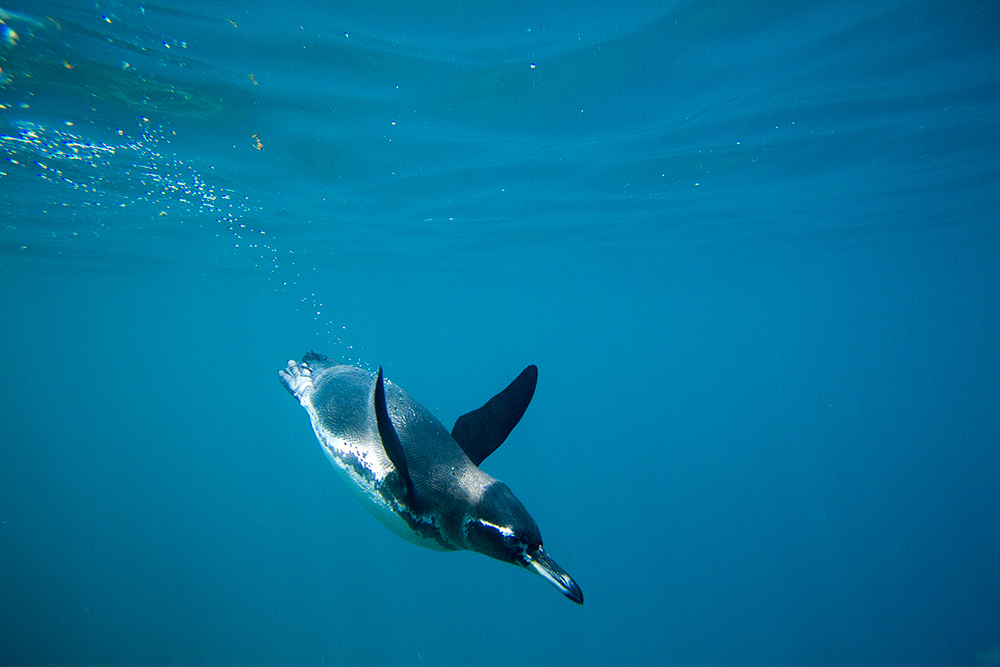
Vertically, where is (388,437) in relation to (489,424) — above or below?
below

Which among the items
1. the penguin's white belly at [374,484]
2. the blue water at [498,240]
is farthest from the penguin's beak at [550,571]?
the blue water at [498,240]

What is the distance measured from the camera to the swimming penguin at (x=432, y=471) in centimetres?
163

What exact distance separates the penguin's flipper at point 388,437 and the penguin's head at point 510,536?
0.27m

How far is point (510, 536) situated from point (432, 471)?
384 millimetres

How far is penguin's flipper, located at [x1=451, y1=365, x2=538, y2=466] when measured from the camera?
6.84 feet

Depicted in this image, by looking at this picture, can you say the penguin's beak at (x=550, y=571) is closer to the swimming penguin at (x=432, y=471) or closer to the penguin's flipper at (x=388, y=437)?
the swimming penguin at (x=432, y=471)

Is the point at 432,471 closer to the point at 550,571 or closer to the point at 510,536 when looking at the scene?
the point at 510,536

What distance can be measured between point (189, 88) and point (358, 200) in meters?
6.94

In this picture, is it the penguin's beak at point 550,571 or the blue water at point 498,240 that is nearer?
the penguin's beak at point 550,571

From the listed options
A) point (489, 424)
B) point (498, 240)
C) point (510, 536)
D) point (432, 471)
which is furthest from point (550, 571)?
point (498, 240)

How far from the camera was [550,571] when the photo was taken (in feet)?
5.37

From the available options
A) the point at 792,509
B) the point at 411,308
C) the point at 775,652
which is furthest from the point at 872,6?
the point at 411,308

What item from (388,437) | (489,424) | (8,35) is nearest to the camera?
(388,437)

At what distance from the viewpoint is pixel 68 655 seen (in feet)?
44.8
